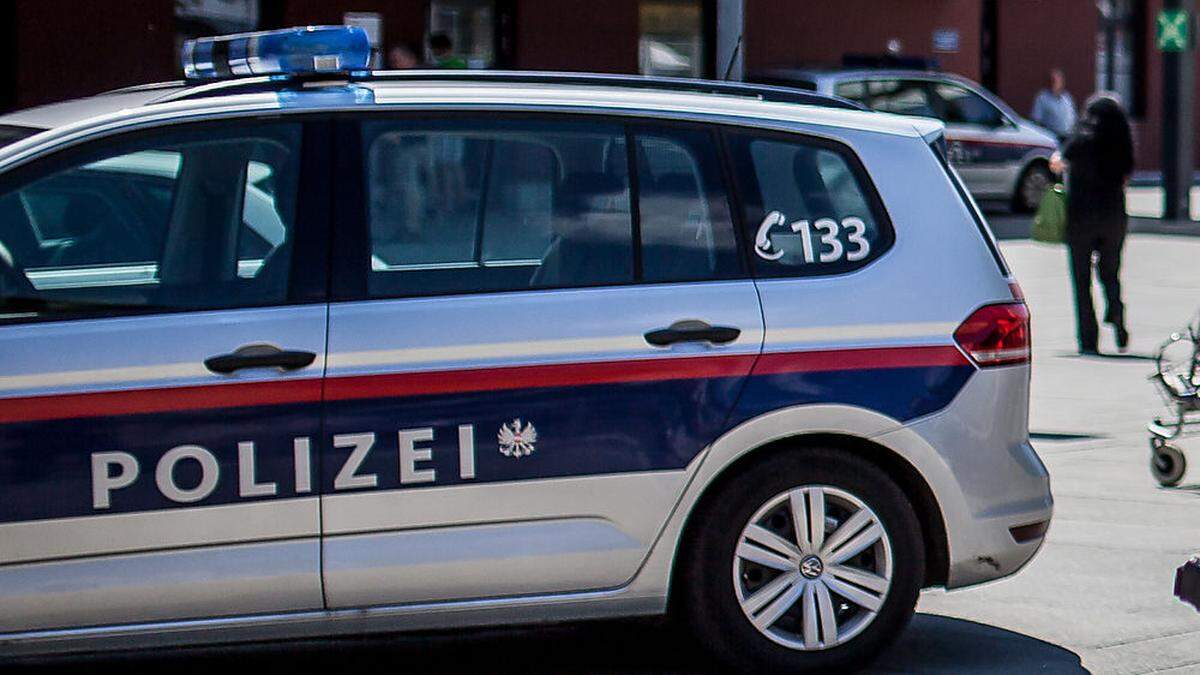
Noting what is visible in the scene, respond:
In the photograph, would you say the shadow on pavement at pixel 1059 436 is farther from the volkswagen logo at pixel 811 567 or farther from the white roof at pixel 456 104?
the volkswagen logo at pixel 811 567

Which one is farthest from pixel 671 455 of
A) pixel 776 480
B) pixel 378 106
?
pixel 378 106

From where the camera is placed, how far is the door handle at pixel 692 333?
4977mm

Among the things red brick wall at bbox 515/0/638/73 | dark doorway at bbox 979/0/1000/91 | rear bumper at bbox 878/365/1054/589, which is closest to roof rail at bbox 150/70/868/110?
rear bumper at bbox 878/365/1054/589

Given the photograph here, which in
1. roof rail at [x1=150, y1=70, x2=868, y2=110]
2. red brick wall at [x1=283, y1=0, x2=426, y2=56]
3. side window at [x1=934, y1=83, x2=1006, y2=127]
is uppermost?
red brick wall at [x1=283, y1=0, x2=426, y2=56]

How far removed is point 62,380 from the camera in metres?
4.62

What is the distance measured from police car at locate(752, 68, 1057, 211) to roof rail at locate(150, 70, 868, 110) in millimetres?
16494

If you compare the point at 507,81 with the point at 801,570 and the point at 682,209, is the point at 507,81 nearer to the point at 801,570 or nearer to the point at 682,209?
the point at 682,209

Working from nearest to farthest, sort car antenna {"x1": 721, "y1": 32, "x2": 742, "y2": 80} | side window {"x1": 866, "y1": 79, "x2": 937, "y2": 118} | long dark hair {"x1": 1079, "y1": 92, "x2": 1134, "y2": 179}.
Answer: car antenna {"x1": 721, "y1": 32, "x2": 742, "y2": 80}, long dark hair {"x1": 1079, "y1": 92, "x2": 1134, "y2": 179}, side window {"x1": 866, "y1": 79, "x2": 937, "y2": 118}

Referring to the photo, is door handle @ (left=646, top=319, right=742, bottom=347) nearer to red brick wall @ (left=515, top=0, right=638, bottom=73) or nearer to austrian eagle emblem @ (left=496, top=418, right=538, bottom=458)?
austrian eagle emblem @ (left=496, top=418, right=538, bottom=458)

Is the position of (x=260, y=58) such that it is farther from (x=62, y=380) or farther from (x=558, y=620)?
(x=558, y=620)

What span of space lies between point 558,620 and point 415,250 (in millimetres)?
1002

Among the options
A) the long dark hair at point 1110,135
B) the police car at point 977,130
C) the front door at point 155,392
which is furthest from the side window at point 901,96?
the front door at point 155,392

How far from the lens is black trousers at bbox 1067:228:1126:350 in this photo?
1201 cm

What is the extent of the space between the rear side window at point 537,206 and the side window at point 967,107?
58.4ft
